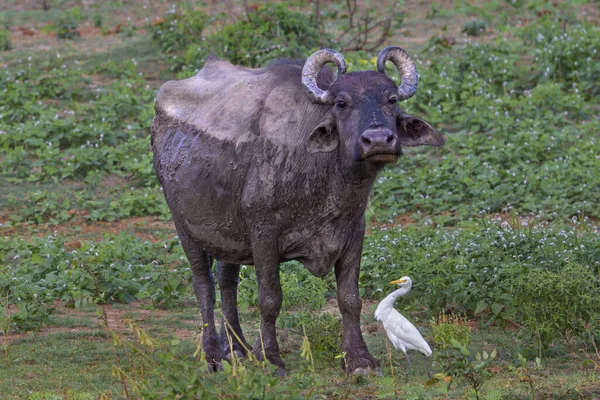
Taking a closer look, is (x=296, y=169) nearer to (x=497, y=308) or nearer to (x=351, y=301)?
(x=351, y=301)

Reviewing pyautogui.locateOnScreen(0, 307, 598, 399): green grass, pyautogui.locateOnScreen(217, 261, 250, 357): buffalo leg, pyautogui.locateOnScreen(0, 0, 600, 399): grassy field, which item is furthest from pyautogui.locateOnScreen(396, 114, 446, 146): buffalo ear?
pyautogui.locateOnScreen(217, 261, 250, 357): buffalo leg

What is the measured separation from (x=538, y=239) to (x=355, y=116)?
2754mm

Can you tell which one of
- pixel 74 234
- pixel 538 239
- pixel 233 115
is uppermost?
pixel 233 115

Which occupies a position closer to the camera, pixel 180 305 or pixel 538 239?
pixel 538 239

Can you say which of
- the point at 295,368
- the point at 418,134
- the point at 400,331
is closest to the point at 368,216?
the point at 295,368

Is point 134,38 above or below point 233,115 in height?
below

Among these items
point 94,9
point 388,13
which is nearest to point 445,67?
point 388,13

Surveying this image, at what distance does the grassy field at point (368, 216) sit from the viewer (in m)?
6.92

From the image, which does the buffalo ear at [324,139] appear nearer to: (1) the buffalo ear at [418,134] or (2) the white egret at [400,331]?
(1) the buffalo ear at [418,134]

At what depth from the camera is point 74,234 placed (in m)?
11.6

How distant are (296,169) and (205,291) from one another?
4.65 ft

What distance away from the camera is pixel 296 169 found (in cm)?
713

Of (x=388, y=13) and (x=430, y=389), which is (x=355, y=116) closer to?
(x=430, y=389)

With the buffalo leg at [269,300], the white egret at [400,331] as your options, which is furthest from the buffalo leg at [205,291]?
the white egret at [400,331]
